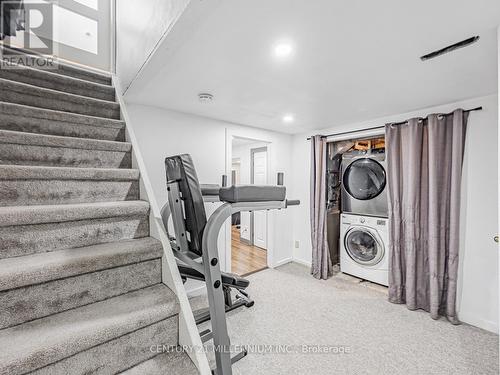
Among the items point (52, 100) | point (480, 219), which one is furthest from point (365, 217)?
point (52, 100)

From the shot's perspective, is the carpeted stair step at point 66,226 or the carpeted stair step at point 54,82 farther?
the carpeted stair step at point 54,82

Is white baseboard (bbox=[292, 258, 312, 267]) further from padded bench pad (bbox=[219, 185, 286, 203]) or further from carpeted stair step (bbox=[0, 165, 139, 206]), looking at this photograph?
carpeted stair step (bbox=[0, 165, 139, 206])

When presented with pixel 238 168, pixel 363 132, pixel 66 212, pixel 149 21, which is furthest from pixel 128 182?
pixel 238 168

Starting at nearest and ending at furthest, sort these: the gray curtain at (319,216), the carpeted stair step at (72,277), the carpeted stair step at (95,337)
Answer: the carpeted stair step at (95,337)
the carpeted stair step at (72,277)
the gray curtain at (319,216)

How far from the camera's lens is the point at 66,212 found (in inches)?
41.4

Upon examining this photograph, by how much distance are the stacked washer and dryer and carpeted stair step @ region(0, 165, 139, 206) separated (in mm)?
2944

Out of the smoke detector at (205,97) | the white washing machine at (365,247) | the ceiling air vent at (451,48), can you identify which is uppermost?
the smoke detector at (205,97)

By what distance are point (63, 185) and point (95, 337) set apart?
2.68ft

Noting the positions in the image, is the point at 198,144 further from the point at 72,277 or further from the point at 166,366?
the point at 166,366

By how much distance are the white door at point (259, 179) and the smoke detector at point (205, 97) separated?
2413 millimetres

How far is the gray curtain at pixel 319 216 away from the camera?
3348mm

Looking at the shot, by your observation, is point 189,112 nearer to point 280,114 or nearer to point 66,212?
point 280,114

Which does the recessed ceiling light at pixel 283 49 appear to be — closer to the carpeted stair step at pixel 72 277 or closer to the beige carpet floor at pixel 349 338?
the carpeted stair step at pixel 72 277

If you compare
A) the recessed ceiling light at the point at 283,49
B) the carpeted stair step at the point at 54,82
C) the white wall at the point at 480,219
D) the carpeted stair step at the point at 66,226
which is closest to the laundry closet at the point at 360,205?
the white wall at the point at 480,219
